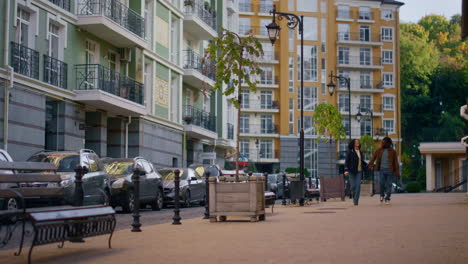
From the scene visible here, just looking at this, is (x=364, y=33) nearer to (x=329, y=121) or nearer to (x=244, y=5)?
(x=244, y=5)

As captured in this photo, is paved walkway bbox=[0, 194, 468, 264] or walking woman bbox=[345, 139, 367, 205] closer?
paved walkway bbox=[0, 194, 468, 264]

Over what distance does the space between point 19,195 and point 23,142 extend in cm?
1725

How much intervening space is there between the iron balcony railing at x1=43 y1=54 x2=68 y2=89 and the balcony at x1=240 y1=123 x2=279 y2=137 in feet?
191

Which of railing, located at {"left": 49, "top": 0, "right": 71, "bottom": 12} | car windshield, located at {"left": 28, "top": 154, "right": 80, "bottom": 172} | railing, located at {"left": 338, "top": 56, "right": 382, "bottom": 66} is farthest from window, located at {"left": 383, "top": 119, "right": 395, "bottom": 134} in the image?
car windshield, located at {"left": 28, "top": 154, "right": 80, "bottom": 172}

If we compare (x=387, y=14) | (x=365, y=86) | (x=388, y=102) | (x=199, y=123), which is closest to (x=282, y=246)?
(x=199, y=123)

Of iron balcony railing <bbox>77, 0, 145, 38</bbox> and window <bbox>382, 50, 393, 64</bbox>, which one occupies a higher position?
window <bbox>382, 50, 393, 64</bbox>

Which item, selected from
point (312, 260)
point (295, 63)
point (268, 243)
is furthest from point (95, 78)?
point (295, 63)

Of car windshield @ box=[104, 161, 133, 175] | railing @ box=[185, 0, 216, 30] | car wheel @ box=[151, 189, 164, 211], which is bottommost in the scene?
car wheel @ box=[151, 189, 164, 211]

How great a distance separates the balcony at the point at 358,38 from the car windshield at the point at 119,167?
65502mm

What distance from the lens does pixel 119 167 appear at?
23.4 meters

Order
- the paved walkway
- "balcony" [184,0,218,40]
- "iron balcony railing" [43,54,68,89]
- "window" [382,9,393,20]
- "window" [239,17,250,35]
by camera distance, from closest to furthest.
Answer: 1. the paved walkway
2. "iron balcony railing" [43,54,68,89]
3. "balcony" [184,0,218,40]
4. "window" [239,17,250,35]
5. "window" [382,9,393,20]

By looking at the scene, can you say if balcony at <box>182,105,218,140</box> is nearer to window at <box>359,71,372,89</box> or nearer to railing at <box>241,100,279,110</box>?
railing at <box>241,100,279,110</box>

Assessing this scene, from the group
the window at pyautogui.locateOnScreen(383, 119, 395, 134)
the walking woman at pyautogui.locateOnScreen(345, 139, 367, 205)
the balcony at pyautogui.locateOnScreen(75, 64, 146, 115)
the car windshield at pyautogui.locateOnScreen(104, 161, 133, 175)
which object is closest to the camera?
the walking woman at pyautogui.locateOnScreen(345, 139, 367, 205)

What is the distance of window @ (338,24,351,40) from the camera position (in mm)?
87150
